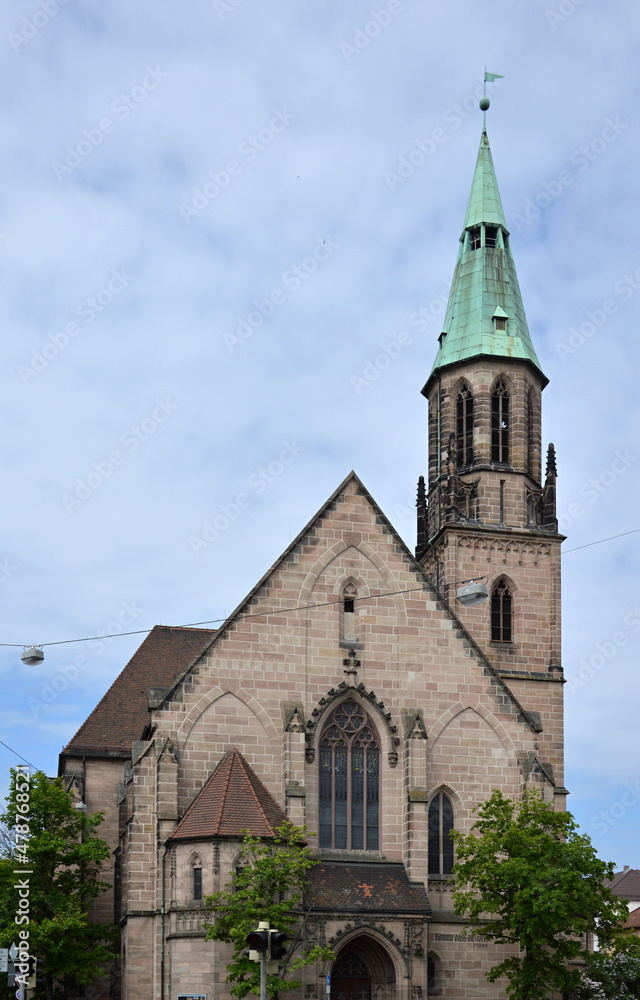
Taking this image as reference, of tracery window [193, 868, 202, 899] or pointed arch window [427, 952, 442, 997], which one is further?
pointed arch window [427, 952, 442, 997]

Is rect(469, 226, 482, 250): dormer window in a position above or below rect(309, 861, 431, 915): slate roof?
above

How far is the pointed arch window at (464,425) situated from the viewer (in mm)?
58562

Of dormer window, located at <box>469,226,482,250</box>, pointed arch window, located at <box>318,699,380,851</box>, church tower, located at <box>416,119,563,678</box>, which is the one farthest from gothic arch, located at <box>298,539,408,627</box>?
dormer window, located at <box>469,226,482,250</box>

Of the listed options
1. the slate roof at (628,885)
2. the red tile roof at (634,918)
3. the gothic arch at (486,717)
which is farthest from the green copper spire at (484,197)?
the slate roof at (628,885)

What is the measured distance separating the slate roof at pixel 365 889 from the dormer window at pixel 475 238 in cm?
3072

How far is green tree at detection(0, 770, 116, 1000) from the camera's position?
39.3m

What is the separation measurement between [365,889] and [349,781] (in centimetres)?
357

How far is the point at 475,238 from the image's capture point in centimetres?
6297

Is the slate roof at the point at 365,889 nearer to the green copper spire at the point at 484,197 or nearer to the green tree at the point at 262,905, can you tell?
the green tree at the point at 262,905

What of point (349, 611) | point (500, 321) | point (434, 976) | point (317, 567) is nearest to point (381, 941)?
point (434, 976)

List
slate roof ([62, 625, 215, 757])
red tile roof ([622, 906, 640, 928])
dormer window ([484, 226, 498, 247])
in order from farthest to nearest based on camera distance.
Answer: red tile roof ([622, 906, 640, 928])
dormer window ([484, 226, 498, 247])
slate roof ([62, 625, 215, 757])

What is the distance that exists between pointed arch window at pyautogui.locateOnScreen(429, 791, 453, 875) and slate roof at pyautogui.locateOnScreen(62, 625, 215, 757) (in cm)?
1174

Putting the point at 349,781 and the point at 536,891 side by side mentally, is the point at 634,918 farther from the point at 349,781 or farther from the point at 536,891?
the point at 536,891

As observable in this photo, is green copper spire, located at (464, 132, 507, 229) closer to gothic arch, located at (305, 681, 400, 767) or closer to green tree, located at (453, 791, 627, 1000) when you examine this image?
gothic arch, located at (305, 681, 400, 767)
